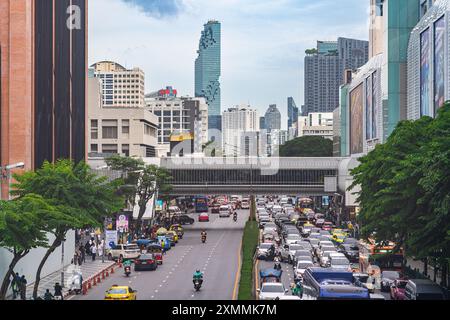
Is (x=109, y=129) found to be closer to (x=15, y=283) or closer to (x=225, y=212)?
(x=225, y=212)

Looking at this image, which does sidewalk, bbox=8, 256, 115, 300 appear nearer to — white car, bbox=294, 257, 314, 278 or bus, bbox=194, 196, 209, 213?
white car, bbox=294, 257, 314, 278

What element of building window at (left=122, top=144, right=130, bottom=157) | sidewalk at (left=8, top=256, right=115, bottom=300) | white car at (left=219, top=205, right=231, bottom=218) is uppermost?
building window at (left=122, top=144, right=130, bottom=157)

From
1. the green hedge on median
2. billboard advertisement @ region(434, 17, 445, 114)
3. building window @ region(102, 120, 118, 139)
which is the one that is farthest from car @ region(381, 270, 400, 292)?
building window @ region(102, 120, 118, 139)

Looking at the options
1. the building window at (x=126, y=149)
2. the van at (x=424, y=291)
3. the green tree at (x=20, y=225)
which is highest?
the building window at (x=126, y=149)

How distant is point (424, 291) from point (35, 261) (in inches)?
850

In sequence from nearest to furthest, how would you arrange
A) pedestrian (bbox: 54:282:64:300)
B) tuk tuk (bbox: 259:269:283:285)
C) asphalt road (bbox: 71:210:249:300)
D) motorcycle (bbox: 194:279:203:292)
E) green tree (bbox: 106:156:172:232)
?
1. pedestrian (bbox: 54:282:64:300)
2. asphalt road (bbox: 71:210:249:300)
3. motorcycle (bbox: 194:279:203:292)
4. tuk tuk (bbox: 259:269:283:285)
5. green tree (bbox: 106:156:172:232)

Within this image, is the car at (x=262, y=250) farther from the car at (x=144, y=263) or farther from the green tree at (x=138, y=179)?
the green tree at (x=138, y=179)

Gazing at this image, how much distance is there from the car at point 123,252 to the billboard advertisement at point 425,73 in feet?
96.2

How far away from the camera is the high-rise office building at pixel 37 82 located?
52.1 m

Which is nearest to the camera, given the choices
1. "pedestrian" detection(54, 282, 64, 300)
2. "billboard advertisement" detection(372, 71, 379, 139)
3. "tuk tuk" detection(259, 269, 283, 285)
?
"pedestrian" detection(54, 282, 64, 300)

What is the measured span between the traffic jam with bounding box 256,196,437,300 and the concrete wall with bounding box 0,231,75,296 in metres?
11.8

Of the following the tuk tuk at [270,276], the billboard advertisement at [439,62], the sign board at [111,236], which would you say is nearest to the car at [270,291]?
the tuk tuk at [270,276]

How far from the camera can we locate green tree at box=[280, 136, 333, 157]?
180 metres

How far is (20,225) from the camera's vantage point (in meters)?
32.1
